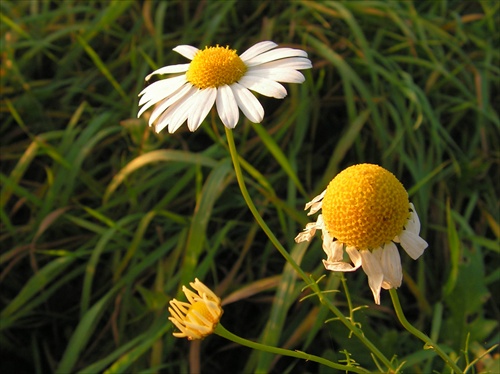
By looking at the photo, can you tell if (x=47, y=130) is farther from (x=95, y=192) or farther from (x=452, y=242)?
(x=452, y=242)

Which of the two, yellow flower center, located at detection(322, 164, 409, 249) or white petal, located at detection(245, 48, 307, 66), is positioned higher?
white petal, located at detection(245, 48, 307, 66)

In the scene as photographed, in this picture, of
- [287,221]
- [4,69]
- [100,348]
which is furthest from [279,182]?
[4,69]

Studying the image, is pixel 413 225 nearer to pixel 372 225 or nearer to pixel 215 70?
pixel 372 225

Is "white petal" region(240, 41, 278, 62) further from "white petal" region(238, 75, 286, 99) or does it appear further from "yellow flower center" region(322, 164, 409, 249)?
"yellow flower center" region(322, 164, 409, 249)

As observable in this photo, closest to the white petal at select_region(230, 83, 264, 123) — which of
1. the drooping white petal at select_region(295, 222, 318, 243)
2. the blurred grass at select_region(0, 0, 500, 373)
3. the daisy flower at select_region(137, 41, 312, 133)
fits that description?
the daisy flower at select_region(137, 41, 312, 133)

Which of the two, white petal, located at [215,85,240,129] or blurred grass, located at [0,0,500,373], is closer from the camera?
white petal, located at [215,85,240,129]

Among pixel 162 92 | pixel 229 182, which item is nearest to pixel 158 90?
pixel 162 92
